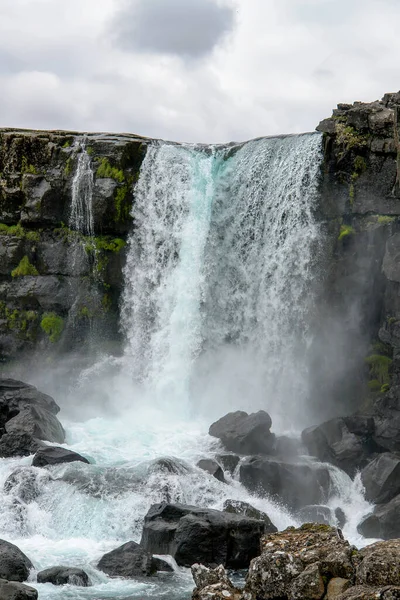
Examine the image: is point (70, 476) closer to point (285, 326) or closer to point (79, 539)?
point (79, 539)

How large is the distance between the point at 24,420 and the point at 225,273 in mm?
12721

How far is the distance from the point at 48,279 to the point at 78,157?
6.02 meters

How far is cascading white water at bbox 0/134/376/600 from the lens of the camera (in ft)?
117

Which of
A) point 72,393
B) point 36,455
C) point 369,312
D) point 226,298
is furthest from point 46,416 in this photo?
point 369,312

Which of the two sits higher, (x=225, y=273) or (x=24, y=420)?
(x=225, y=273)

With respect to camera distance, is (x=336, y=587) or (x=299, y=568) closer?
(x=336, y=587)

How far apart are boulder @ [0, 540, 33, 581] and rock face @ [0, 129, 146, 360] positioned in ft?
66.7

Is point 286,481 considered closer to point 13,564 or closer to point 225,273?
point 13,564

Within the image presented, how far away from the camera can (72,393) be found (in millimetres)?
38031

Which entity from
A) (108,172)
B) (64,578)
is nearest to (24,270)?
(108,172)

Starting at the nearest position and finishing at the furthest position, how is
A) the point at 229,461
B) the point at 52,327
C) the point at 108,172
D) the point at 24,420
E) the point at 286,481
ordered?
the point at 286,481 → the point at 229,461 → the point at 24,420 → the point at 108,172 → the point at 52,327

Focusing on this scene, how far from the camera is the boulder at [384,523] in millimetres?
24438

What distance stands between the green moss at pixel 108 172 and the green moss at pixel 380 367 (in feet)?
47.3

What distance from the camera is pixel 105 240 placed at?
40.0 metres
